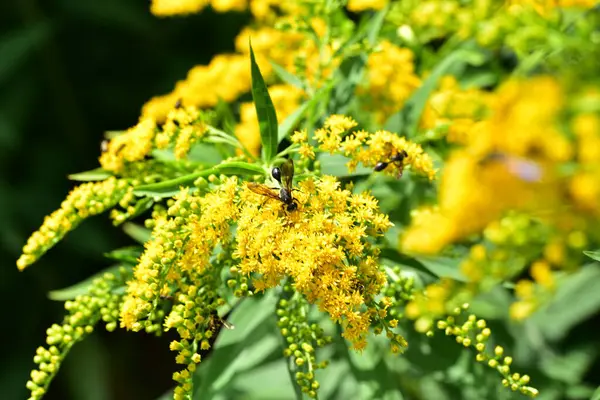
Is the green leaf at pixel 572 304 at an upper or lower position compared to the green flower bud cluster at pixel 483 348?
lower

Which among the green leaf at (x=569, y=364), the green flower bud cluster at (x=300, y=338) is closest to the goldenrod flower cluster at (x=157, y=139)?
the green flower bud cluster at (x=300, y=338)

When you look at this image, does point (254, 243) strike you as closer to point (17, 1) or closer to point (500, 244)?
point (500, 244)

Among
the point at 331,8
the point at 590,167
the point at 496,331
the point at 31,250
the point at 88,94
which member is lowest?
the point at 496,331

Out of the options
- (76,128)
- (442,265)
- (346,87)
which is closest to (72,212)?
(346,87)

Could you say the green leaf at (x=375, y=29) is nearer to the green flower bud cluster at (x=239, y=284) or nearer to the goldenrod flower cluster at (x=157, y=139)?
the goldenrod flower cluster at (x=157, y=139)

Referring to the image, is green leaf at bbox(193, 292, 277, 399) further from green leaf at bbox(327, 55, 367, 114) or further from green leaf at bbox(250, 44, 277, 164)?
green leaf at bbox(327, 55, 367, 114)

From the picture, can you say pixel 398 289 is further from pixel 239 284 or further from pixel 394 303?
pixel 239 284

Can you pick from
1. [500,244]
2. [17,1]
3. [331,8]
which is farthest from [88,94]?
[500,244]
